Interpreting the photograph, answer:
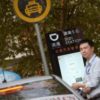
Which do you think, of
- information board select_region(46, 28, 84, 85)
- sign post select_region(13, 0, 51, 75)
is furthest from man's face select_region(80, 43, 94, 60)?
information board select_region(46, 28, 84, 85)

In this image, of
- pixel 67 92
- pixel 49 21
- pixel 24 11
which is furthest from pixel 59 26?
pixel 67 92

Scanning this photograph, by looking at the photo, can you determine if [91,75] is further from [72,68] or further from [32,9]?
[72,68]

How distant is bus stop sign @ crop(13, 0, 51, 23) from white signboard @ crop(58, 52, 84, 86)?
1.62m

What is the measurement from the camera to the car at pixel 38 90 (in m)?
6.60

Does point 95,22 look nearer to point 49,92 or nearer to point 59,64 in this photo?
point 59,64

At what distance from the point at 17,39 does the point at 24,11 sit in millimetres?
4198

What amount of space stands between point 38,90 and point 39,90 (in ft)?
0.04

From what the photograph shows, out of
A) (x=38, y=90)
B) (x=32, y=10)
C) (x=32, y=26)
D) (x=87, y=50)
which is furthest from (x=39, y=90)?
(x=32, y=26)

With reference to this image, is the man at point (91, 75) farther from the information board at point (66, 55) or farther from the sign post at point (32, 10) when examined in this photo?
the information board at point (66, 55)

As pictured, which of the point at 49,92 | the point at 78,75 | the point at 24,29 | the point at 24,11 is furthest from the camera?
the point at 24,29

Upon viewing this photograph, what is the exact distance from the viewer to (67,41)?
11.1 metres

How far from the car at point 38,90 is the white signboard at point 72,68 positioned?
339 cm

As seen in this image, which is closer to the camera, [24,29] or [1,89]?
[1,89]

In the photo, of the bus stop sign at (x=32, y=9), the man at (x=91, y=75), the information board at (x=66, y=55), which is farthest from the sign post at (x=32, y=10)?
the man at (x=91, y=75)
